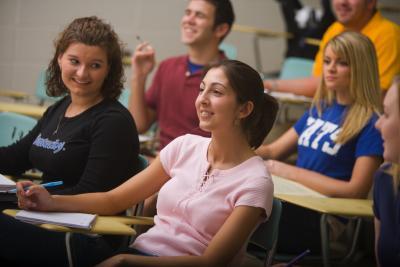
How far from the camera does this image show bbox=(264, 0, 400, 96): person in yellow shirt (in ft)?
12.4

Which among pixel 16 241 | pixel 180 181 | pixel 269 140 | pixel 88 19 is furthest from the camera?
pixel 269 140

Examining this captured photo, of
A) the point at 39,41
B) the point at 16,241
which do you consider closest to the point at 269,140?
the point at 16,241

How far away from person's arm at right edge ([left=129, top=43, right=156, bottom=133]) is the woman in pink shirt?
1.39 metres

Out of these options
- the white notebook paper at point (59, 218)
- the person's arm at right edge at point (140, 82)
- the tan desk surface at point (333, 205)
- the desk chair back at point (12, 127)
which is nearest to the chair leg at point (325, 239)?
the tan desk surface at point (333, 205)

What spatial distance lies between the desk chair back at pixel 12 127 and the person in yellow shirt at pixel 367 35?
4.68ft

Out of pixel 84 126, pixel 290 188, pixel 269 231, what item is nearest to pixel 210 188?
pixel 269 231

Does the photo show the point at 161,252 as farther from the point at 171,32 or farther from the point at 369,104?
the point at 171,32

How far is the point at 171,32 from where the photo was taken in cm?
624

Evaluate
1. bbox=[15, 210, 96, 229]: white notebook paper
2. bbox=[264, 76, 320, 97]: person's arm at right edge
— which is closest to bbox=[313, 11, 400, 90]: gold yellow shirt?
bbox=[264, 76, 320, 97]: person's arm at right edge

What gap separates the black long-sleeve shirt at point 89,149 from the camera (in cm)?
227

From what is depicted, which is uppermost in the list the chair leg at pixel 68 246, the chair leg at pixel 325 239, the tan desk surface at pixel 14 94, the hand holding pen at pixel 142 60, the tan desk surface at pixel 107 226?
the hand holding pen at pixel 142 60

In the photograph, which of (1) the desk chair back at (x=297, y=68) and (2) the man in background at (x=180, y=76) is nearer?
(2) the man in background at (x=180, y=76)

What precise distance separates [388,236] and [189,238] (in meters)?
0.53

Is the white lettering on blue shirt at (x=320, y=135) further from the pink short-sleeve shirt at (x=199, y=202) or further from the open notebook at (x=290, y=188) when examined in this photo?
the pink short-sleeve shirt at (x=199, y=202)
